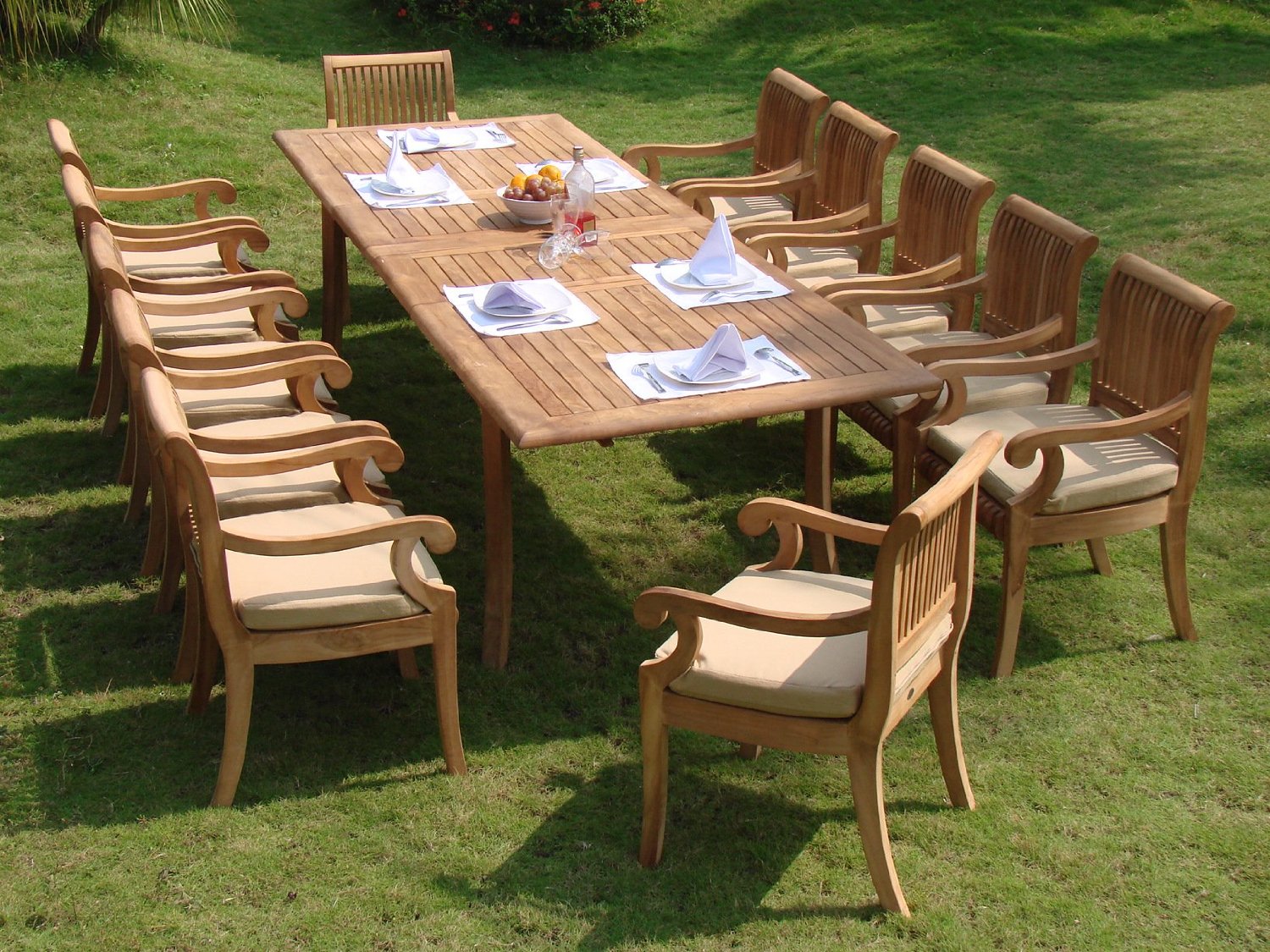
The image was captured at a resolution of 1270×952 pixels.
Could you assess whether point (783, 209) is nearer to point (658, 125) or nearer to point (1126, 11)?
point (658, 125)

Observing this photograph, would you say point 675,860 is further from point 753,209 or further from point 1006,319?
point 753,209

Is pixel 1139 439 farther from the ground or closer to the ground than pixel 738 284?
closer to the ground

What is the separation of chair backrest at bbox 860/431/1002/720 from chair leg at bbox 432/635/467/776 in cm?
115

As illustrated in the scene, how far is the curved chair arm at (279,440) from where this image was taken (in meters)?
3.84

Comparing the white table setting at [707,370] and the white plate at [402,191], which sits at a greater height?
the white plate at [402,191]

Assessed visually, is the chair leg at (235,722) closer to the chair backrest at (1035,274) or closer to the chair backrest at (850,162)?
the chair backrest at (1035,274)

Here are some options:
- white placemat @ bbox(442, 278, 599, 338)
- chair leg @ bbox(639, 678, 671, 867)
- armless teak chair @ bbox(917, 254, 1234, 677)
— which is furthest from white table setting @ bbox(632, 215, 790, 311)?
chair leg @ bbox(639, 678, 671, 867)

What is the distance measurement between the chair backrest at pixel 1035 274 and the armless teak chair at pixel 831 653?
5.30 feet

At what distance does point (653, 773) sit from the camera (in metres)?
3.40

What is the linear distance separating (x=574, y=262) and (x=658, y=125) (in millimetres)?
5002

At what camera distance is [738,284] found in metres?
4.65

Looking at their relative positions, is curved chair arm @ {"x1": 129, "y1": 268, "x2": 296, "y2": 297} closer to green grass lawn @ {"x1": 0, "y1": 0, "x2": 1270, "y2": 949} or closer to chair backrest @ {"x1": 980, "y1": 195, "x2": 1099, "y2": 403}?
green grass lawn @ {"x1": 0, "y1": 0, "x2": 1270, "y2": 949}

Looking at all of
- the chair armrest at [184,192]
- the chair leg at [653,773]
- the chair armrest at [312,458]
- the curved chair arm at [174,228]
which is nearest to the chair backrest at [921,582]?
the chair leg at [653,773]

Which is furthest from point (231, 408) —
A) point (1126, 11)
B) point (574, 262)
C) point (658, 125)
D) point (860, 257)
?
point (1126, 11)
